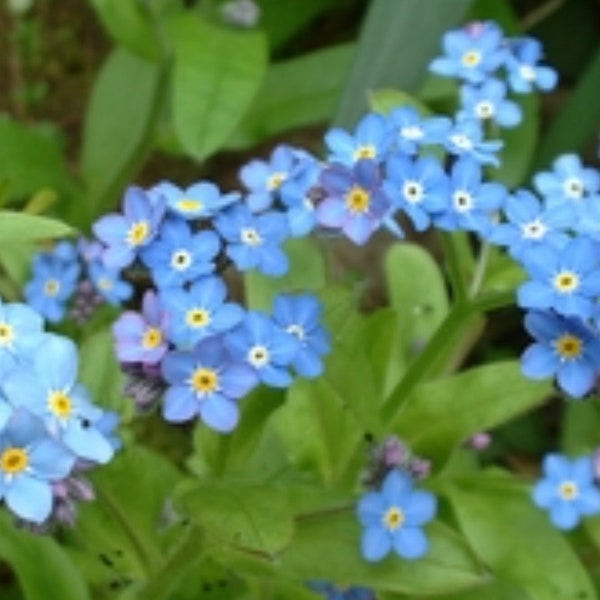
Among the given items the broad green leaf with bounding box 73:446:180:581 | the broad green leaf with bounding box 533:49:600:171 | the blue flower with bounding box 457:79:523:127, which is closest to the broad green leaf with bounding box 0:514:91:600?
the broad green leaf with bounding box 73:446:180:581

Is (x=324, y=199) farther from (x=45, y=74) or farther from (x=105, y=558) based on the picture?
(x=45, y=74)

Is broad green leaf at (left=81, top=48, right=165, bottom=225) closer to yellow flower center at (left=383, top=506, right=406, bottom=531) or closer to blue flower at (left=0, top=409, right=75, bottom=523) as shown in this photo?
yellow flower center at (left=383, top=506, right=406, bottom=531)

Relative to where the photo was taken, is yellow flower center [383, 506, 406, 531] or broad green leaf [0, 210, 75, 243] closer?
broad green leaf [0, 210, 75, 243]

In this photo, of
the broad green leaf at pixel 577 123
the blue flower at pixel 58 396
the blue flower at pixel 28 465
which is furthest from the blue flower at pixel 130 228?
the broad green leaf at pixel 577 123

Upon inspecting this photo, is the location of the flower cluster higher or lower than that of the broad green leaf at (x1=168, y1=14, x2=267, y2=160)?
higher

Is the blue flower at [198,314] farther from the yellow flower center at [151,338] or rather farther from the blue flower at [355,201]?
the blue flower at [355,201]

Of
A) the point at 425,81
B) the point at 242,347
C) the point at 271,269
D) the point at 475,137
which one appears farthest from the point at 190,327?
the point at 425,81
